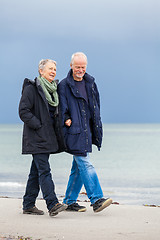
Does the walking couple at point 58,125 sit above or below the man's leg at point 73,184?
above

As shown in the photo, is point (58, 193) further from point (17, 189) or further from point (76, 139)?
point (76, 139)

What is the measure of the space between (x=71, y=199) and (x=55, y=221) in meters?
0.88

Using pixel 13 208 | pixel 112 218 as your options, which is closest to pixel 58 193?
pixel 13 208

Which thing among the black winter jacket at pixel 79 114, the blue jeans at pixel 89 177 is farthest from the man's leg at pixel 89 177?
the black winter jacket at pixel 79 114

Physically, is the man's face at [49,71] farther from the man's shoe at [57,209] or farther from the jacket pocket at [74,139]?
the man's shoe at [57,209]

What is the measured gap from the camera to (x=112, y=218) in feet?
19.6

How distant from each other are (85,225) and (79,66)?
1.98 meters

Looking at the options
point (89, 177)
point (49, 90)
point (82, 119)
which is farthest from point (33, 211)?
point (49, 90)

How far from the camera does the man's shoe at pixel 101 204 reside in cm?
608

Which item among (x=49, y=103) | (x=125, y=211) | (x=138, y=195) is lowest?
(x=138, y=195)

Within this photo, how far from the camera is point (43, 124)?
5977mm

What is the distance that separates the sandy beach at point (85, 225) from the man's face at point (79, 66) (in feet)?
5.82

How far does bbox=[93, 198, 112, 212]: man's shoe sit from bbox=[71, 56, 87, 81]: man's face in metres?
1.57

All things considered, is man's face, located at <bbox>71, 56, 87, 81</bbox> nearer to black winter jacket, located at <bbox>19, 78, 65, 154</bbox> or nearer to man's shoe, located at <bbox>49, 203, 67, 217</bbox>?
black winter jacket, located at <bbox>19, 78, 65, 154</bbox>
